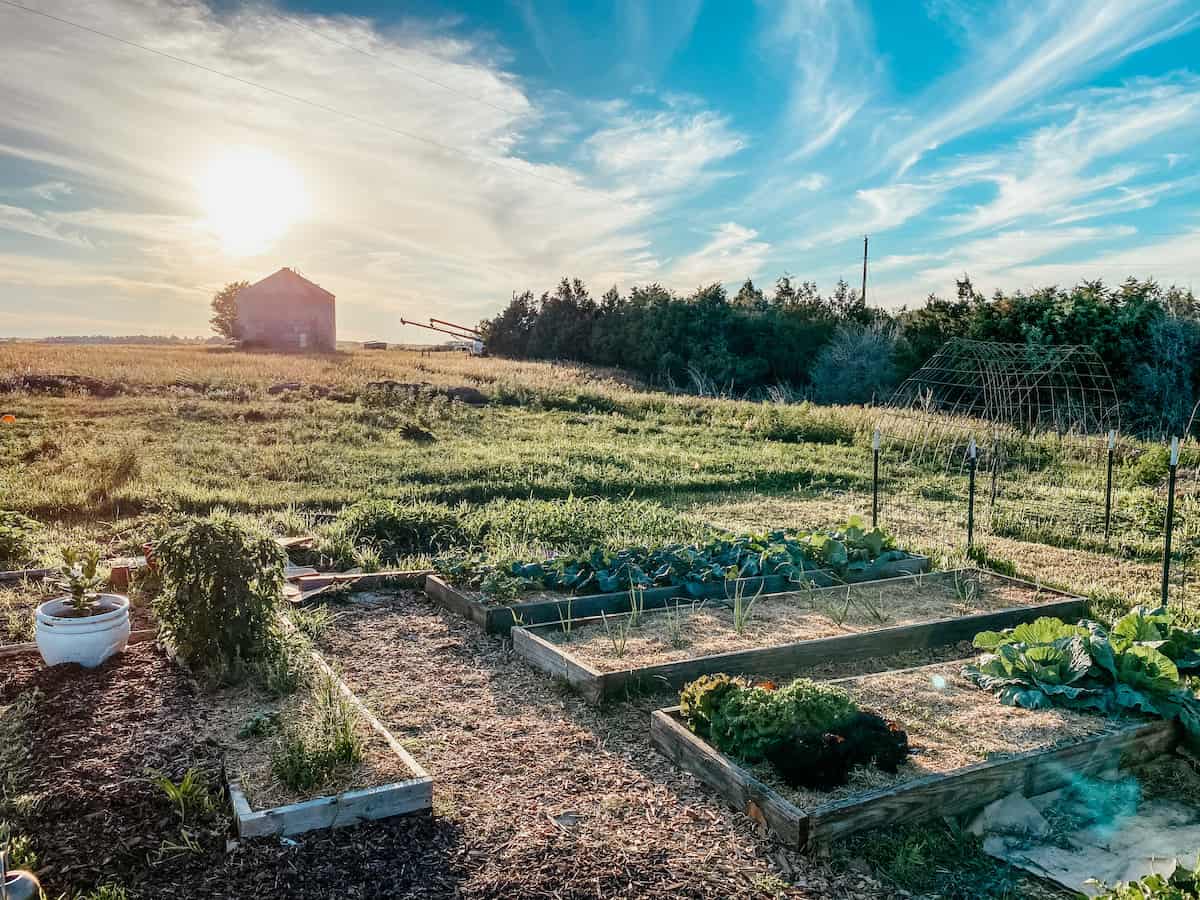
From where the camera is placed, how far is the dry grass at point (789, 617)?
14.9 ft

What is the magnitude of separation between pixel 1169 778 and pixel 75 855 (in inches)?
159

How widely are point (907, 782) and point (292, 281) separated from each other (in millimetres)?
38845

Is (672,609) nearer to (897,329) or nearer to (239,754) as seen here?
(239,754)

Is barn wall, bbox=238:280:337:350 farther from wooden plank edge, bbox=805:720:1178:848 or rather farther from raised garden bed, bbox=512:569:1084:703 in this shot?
wooden plank edge, bbox=805:720:1178:848

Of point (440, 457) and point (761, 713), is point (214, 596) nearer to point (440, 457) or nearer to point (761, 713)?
point (761, 713)

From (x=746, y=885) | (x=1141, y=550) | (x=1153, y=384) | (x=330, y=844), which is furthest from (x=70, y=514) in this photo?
(x=1153, y=384)

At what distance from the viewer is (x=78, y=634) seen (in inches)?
152

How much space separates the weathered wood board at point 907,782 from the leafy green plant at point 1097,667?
13cm

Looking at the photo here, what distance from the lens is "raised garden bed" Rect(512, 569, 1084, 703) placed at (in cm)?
420

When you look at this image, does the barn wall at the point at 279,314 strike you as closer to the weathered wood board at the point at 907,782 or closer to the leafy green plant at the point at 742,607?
the leafy green plant at the point at 742,607

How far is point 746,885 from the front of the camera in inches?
103

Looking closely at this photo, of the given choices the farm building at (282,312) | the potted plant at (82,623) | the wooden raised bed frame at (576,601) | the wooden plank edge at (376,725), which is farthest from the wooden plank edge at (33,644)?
the farm building at (282,312)

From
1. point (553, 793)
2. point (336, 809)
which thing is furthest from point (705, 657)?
point (336, 809)

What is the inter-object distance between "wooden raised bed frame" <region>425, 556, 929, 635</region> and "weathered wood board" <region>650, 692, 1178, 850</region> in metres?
1.58
